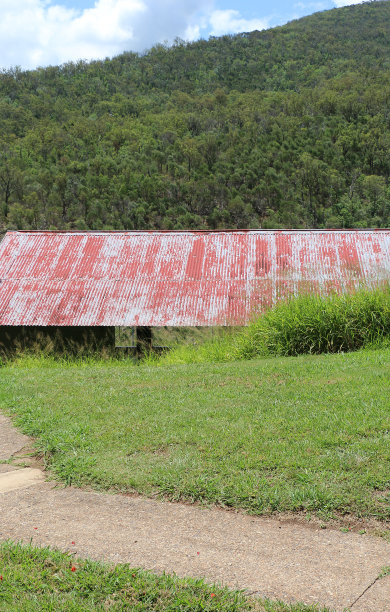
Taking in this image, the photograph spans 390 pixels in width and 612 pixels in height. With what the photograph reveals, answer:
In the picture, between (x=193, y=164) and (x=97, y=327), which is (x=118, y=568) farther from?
(x=193, y=164)

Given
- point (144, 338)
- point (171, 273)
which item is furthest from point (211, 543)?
point (171, 273)

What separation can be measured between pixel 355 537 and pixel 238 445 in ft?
4.71

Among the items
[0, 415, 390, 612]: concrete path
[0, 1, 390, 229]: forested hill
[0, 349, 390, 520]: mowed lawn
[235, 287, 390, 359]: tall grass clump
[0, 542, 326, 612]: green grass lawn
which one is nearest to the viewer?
[0, 542, 326, 612]: green grass lawn

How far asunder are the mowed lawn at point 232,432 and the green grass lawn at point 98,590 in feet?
3.07

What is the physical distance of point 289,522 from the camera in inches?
141

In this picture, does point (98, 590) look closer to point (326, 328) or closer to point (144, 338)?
point (326, 328)

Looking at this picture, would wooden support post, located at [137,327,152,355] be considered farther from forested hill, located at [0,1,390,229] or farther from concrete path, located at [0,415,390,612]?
forested hill, located at [0,1,390,229]

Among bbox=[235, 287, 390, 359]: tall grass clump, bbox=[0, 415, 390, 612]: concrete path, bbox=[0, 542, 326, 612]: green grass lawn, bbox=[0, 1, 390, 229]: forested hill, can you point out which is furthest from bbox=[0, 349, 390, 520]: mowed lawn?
bbox=[0, 1, 390, 229]: forested hill

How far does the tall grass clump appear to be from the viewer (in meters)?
9.16

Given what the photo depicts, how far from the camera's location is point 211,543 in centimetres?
334

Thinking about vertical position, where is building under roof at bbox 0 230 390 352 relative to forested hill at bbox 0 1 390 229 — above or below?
below

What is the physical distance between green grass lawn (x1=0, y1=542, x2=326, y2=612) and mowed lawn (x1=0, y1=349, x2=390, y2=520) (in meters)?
0.94

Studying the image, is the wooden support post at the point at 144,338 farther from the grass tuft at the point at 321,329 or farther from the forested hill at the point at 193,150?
the forested hill at the point at 193,150

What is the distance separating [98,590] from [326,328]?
271 inches
